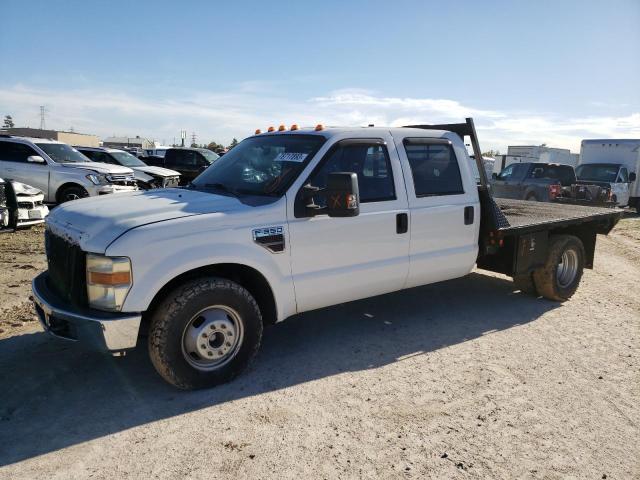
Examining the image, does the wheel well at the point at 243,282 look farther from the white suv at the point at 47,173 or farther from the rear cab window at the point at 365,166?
the white suv at the point at 47,173

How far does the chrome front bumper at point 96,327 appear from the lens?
329cm

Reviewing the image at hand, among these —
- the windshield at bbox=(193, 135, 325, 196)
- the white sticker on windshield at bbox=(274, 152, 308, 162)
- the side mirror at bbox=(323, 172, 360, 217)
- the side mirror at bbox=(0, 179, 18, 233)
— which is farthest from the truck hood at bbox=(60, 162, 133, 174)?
the side mirror at bbox=(323, 172, 360, 217)

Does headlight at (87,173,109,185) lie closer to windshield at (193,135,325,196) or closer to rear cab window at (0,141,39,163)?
rear cab window at (0,141,39,163)

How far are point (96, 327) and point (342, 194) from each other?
187cm

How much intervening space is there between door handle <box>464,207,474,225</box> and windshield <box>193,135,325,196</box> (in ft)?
5.63

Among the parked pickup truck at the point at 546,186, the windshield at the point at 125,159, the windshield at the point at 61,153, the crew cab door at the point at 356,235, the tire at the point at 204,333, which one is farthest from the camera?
the windshield at the point at 125,159

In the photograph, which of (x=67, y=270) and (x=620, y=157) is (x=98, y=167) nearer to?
(x=67, y=270)

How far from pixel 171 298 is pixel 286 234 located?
37.8 inches

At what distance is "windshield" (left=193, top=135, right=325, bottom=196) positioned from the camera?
4105 mm

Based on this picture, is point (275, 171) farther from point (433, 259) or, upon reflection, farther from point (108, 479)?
point (108, 479)

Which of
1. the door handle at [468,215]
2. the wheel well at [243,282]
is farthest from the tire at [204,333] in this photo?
the door handle at [468,215]

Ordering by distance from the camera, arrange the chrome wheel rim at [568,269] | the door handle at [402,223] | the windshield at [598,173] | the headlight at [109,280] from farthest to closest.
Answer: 1. the windshield at [598,173]
2. the chrome wheel rim at [568,269]
3. the door handle at [402,223]
4. the headlight at [109,280]

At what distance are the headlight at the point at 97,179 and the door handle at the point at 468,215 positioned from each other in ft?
30.5

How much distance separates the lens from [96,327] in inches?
129
